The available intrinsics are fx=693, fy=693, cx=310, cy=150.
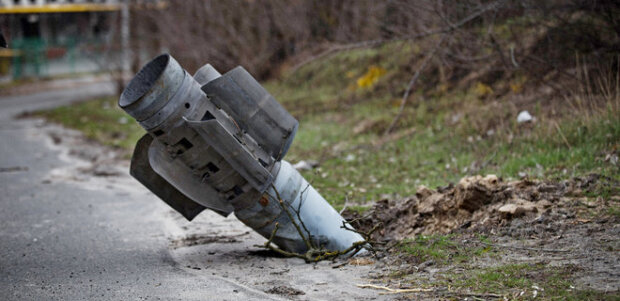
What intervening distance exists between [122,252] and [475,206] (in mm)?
3040

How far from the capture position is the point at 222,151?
16.6 feet

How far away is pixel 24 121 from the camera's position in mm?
15508

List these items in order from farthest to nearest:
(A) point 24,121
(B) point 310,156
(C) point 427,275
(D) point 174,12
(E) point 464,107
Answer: (D) point 174,12
(A) point 24,121
(E) point 464,107
(B) point 310,156
(C) point 427,275

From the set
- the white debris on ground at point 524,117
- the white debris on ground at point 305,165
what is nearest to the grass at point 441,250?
the white debris on ground at point 305,165

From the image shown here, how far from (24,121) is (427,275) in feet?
42.8

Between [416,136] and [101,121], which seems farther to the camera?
[101,121]

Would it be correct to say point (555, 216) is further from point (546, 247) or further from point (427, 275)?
point (427, 275)

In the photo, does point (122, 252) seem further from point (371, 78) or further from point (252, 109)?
point (371, 78)

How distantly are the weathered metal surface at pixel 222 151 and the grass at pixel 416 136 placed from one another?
5.60ft

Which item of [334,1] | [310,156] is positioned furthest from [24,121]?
[310,156]

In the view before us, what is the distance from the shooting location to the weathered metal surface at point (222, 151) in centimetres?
498

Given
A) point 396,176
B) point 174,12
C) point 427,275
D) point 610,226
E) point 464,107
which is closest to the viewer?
point 427,275

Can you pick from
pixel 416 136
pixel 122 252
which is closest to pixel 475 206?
pixel 122 252

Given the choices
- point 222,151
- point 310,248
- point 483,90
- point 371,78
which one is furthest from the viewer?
point 371,78
